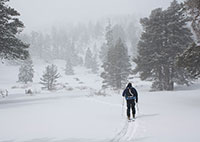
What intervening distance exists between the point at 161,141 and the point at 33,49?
10606cm

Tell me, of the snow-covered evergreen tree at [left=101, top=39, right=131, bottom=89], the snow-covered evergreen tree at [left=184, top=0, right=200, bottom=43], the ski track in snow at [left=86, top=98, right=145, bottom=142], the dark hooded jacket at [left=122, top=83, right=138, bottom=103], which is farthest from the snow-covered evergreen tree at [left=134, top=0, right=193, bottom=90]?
the ski track in snow at [left=86, top=98, right=145, bottom=142]

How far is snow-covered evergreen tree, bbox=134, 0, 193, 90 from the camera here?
2352 centimetres

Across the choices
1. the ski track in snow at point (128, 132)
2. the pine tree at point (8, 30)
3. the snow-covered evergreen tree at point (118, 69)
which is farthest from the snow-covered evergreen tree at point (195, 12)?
the snow-covered evergreen tree at point (118, 69)

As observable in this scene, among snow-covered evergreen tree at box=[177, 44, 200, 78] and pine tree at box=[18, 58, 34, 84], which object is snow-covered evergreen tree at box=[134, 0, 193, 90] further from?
pine tree at box=[18, 58, 34, 84]

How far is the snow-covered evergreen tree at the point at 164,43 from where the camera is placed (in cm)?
2352

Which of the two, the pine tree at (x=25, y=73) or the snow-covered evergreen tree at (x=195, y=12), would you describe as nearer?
the snow-covered evergreen tree at (x=195, y=12)

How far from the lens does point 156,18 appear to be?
24.8 meters

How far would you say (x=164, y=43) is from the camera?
976 inches

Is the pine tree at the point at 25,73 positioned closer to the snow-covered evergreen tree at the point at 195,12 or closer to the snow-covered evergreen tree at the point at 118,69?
the snow-covered evergreen tree at the point at 118,69

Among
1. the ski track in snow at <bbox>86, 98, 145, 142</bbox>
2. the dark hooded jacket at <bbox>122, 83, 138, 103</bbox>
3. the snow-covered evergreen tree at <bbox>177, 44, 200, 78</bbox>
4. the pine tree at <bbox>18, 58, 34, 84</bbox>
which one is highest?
the pine tree at <bbox>18, 58, 34, 84</bbox>

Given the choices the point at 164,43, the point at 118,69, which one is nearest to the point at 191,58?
the point at 164,43

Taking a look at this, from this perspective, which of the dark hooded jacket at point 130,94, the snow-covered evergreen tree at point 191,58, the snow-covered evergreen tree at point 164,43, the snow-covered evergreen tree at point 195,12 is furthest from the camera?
the snow-covered evergreen tree at point 164,43

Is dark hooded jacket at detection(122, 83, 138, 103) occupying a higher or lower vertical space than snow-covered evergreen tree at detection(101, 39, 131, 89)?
lower

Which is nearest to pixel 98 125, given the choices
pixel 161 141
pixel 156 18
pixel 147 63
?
pixel 161 141
